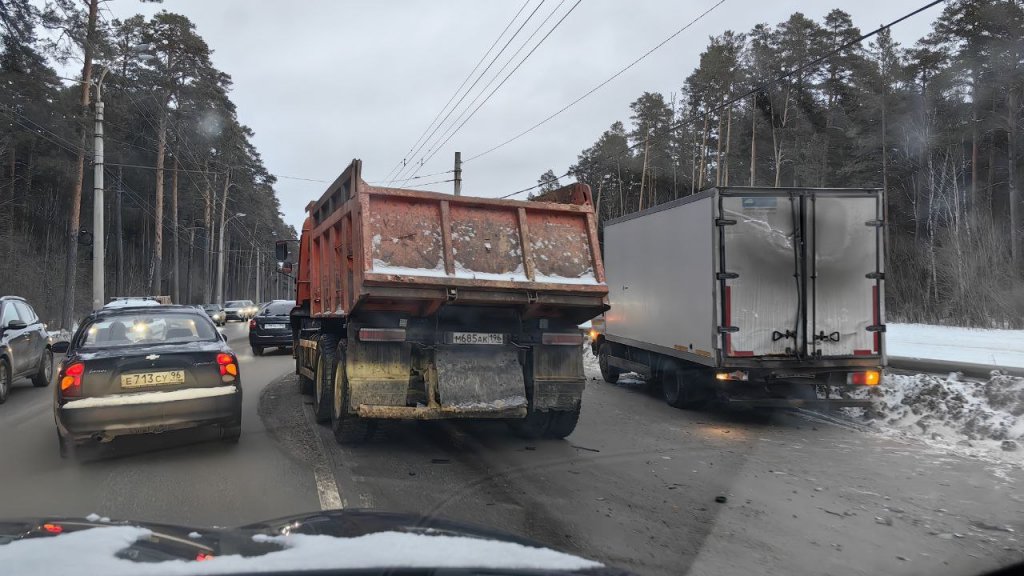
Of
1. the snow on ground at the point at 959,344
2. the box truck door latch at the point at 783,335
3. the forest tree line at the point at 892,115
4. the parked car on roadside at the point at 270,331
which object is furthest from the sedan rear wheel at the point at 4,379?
the forest tree line at the point at 892,115

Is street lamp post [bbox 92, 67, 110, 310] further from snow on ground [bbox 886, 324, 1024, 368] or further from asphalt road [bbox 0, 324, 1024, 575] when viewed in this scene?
snow on ground [bbox 886, 324, 1024, 368]

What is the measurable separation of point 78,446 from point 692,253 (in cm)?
785

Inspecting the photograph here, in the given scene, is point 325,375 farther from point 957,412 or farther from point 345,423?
point 957,412

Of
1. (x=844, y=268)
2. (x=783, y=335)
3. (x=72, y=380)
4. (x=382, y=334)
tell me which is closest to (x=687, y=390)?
(x=783, y=335)

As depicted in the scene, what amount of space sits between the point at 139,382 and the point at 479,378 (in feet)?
10.6

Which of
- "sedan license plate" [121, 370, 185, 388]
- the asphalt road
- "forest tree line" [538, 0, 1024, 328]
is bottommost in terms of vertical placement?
the asphalt road

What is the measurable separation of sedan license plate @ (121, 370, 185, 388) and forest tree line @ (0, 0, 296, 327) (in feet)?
62.1

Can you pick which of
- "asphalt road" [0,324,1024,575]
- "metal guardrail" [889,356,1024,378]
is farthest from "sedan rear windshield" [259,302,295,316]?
"metal guardrail" [889,356,1024,378]

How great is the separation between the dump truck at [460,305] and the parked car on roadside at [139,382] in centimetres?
126

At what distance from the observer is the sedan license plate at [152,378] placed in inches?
238

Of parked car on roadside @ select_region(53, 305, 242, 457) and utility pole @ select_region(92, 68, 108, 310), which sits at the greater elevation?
utility pole @ select_region(92, 68, 108, 310)

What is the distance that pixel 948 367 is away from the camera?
10547mm

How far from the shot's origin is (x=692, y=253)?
29.8ft

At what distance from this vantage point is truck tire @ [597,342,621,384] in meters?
12.9
